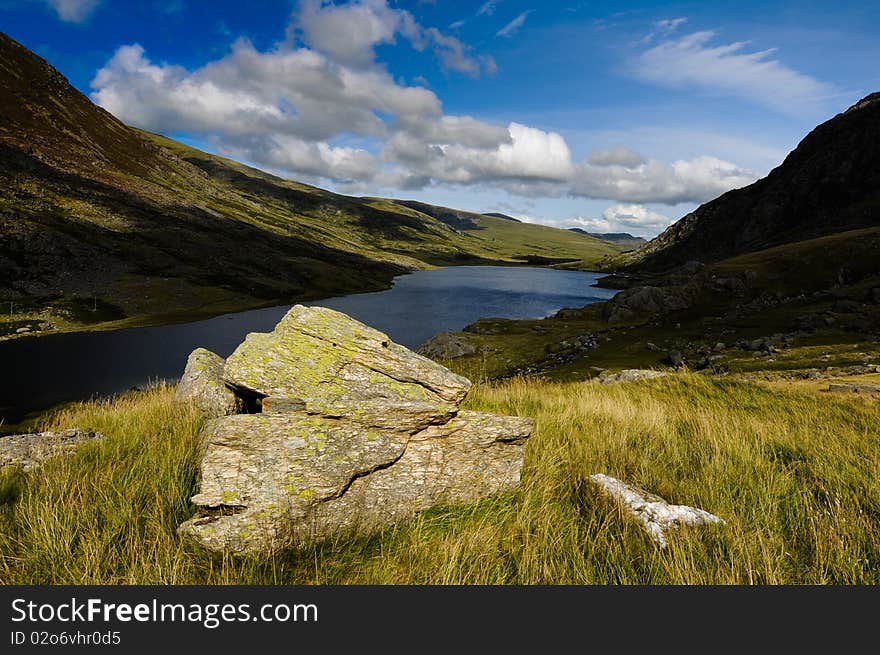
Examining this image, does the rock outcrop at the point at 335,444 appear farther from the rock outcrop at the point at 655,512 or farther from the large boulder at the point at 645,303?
the large boulder at the point at 645,303

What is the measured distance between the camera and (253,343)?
6.41 meters

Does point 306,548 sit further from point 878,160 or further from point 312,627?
point 878,160

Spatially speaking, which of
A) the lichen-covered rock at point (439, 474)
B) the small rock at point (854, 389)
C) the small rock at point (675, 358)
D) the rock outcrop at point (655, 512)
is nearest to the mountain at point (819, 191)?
the small rock at point (675, 358)

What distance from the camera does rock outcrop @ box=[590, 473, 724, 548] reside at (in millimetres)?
4250

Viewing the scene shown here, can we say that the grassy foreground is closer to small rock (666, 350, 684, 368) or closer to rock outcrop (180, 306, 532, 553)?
rock outcrop (180, 306, 532, 553)

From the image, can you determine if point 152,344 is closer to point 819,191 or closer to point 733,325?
point 733,325

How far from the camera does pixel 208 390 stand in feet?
27.2

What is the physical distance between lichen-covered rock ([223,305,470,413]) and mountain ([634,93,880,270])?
18072cm

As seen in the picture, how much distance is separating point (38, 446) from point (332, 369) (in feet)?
16.3

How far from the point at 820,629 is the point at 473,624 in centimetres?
250

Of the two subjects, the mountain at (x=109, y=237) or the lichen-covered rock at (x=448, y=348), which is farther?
the mountain at (x=109, y=237)

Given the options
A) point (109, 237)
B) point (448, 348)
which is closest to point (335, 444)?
point (448, 348)

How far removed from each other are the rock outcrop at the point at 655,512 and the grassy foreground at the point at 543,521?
16cm

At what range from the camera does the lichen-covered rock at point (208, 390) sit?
7.48m
